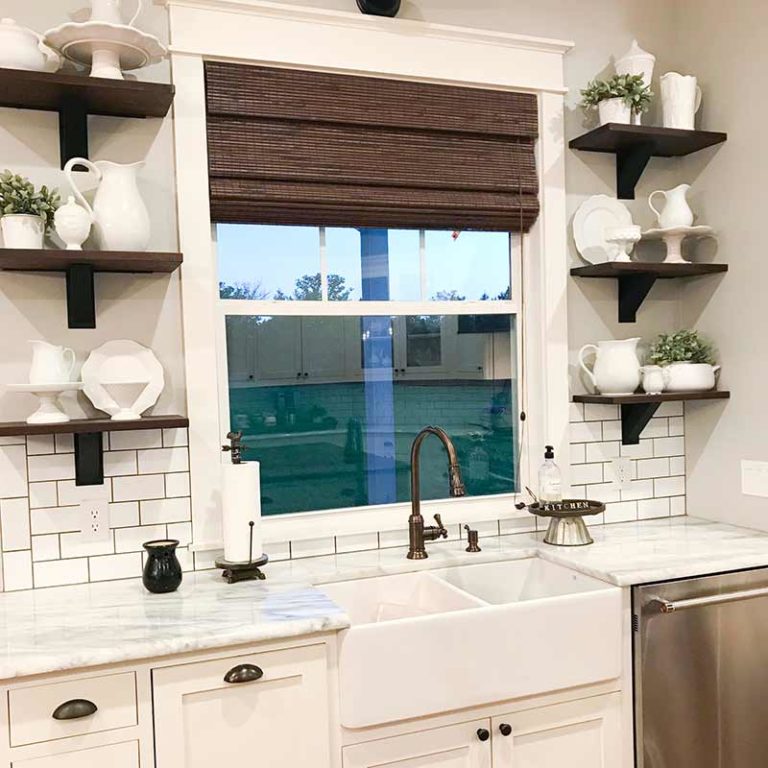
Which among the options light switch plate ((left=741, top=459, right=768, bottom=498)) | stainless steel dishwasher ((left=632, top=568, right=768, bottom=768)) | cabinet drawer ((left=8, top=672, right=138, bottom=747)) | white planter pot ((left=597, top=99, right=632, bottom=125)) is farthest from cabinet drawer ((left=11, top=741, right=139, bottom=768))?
white planter pot ((left=597, top=99, right=632, bottom=125))

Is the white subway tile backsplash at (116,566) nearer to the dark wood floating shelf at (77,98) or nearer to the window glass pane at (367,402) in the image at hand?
the window glass pane at (367,402)

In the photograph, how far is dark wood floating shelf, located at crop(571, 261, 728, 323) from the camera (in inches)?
105

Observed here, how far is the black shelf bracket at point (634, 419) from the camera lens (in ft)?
9.17

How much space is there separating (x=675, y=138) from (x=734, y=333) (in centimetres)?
70

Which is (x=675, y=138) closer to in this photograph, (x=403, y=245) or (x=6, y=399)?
(x=403, y=245)

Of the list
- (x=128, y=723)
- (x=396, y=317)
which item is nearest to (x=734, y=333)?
(x=396, y=317)

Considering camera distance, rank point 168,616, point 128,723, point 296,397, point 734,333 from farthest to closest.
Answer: point 734,333 < point 296,397 < point 168,616 < point 128,723

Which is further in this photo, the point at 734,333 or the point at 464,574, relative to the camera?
the point at 734,333

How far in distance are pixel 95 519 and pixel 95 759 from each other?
720 millimetres

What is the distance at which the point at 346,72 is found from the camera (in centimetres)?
250

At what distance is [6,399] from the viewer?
85.0 inches

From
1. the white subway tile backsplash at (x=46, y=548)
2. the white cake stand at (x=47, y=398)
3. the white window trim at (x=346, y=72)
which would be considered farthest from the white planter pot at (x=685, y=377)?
the white subway tile backsplash at (x=46, y=548)

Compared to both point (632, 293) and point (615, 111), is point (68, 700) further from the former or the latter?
point (615, 111)

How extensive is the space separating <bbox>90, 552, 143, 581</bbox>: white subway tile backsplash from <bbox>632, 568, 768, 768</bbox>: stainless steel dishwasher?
1.41m
